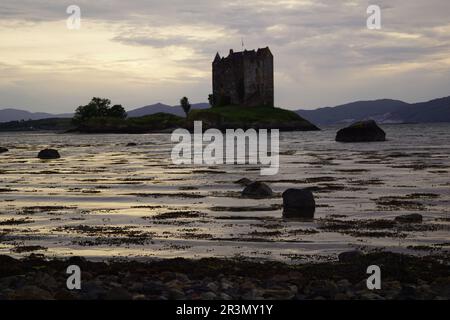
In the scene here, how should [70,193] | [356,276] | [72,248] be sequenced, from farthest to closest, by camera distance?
[70,193] < [72,248] < [356,276]

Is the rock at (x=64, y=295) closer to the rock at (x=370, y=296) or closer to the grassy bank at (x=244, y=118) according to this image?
the rock at (x=370, y=296)

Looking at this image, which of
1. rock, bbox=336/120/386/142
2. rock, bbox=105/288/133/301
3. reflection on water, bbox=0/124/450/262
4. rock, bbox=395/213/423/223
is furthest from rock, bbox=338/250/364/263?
rock, bbox=336/120/386/142

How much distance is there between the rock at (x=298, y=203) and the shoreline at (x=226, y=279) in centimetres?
754

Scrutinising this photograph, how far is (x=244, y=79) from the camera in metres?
186

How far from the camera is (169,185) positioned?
34.2 meters

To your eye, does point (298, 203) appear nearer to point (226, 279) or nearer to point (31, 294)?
point (226, 279)

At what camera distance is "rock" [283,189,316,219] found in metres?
22.2

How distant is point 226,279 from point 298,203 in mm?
10130

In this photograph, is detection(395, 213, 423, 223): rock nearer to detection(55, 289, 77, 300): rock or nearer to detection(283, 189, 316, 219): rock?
detection(283, 189, 316, 219): rock

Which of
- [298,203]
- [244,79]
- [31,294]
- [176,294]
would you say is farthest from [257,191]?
[244,79]

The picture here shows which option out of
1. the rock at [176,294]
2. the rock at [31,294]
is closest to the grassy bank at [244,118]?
the rock at [176,294]

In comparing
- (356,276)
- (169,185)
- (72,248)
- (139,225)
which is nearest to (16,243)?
(72,248)
